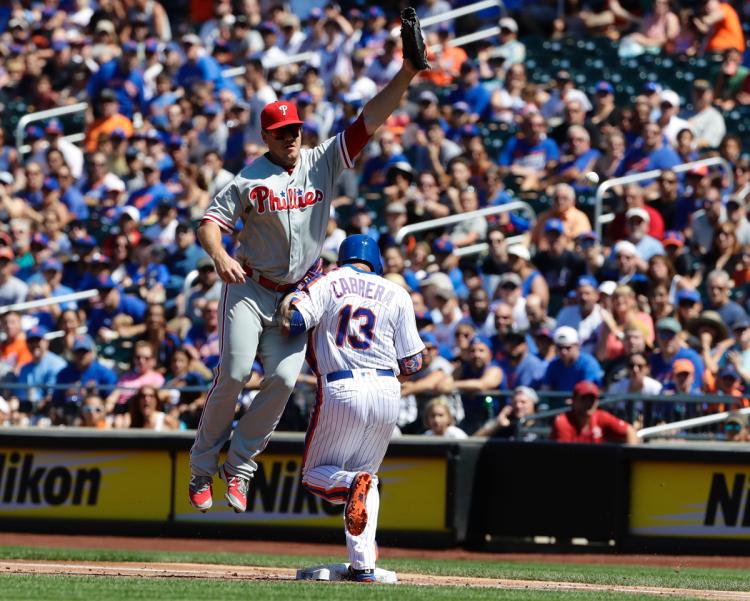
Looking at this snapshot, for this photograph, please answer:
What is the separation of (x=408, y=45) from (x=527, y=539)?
522 cm

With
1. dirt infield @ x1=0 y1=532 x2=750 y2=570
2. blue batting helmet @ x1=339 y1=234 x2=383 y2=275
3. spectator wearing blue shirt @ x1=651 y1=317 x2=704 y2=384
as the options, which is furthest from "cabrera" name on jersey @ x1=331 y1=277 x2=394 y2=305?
spectator wearing blue shirt @ x1=651 y1=317 x2=704 y2=384

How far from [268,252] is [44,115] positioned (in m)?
12.6

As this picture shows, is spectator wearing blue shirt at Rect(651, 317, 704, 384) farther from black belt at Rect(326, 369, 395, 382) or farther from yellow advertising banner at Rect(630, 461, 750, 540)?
black belt at Rect(326, 369, 395, 382)

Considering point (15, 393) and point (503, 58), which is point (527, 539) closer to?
point (15, 393)

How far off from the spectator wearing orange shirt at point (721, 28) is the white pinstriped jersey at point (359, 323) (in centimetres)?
1087

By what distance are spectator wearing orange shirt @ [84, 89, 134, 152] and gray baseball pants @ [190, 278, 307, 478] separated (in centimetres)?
1127

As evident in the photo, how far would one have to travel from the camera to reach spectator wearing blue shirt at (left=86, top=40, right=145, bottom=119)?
2052cm

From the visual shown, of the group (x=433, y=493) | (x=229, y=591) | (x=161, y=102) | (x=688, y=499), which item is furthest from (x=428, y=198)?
(x=229, y=591)

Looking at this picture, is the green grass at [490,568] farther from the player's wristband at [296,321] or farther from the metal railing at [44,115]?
the metal railing at [44,115]

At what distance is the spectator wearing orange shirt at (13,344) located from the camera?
49.6ft

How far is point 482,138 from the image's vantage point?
58.9 ft

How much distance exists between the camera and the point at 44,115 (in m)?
20.5

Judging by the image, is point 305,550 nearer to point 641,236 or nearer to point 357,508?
point 357,508

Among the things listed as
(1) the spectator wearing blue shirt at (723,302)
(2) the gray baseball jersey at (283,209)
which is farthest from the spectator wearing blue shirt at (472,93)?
(2) the gray baseball jersey at (283,209)
